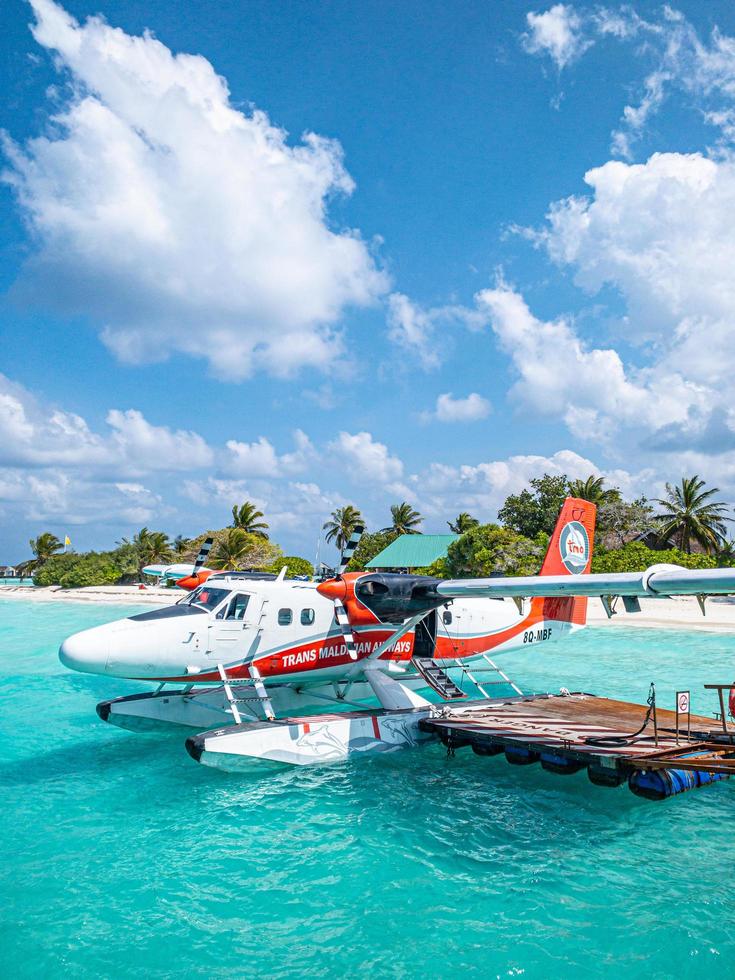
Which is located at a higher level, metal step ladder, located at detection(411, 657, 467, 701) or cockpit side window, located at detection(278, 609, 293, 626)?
cockpit side window, located at detection(278, 609, 293, 626)

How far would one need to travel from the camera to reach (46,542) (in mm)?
81500

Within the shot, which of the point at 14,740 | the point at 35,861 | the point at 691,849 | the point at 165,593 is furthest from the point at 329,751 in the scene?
the point at 165,593

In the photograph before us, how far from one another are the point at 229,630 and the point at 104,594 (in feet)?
169

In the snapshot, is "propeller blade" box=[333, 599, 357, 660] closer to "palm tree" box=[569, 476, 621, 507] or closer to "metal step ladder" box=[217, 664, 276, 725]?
"metal step ladder" box=[217, 664, 276, 725]

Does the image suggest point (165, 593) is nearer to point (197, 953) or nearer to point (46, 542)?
point (46, 542)

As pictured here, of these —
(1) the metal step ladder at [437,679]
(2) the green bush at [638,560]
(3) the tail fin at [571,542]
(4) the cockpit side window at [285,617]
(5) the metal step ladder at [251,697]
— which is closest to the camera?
(5) the metal step ladder at [251,697]

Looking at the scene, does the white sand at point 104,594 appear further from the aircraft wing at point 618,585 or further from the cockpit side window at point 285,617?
the aircraft wing at point 618,585

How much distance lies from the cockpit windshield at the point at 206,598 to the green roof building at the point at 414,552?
133ft

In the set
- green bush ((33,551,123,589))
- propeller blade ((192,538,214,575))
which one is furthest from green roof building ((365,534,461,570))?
propeller blade ((192,538,214,575))

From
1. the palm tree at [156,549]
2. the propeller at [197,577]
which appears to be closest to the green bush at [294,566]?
the palm tree at [156,549]

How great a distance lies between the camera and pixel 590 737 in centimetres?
984

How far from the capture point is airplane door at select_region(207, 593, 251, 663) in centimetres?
1161

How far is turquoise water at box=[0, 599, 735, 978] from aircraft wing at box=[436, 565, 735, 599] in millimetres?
3129

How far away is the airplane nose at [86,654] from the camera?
10.5 metres
